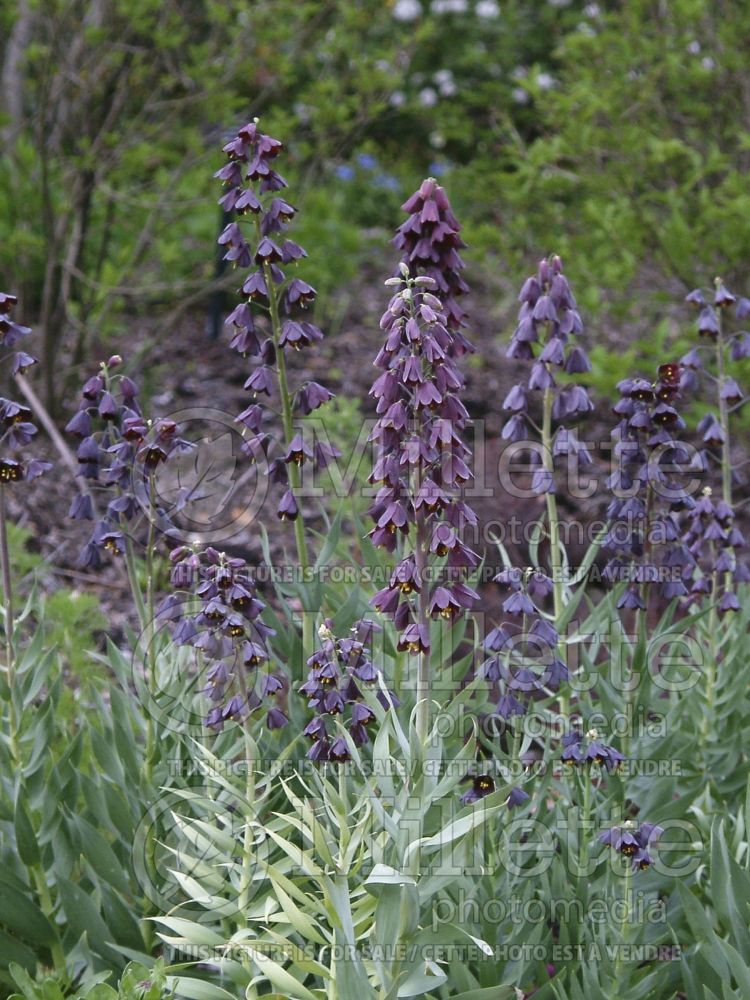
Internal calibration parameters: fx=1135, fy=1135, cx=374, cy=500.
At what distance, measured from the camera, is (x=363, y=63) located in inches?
269

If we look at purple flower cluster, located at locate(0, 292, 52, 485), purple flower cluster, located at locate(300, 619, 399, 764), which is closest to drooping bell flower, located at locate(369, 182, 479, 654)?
purple flower cluster, located at locate(300, 619, 399, 764)

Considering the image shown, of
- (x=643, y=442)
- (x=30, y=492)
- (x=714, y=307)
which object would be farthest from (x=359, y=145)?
(x=643, y=442)

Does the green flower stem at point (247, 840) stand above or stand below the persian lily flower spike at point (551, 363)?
below

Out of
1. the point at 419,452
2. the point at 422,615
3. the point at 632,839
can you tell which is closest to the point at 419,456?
the point at 419,452

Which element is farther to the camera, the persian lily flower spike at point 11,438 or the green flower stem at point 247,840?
the persian lily flower spike at point 11,438

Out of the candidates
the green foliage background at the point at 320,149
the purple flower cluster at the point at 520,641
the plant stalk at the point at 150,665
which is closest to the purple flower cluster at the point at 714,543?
the purple flower cluster at the point at 520,641

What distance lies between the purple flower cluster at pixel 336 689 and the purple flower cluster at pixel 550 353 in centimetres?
79

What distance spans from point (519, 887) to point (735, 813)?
88 cm

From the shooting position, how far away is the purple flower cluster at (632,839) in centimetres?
238

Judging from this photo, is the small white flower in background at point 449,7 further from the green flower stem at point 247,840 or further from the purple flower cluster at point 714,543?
the green flower stem at point 247,840

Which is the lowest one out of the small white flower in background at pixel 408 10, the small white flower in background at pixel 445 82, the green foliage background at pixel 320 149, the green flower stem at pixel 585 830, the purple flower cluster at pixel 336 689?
the green flower stem at pixel 585 830

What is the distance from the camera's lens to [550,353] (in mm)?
2959

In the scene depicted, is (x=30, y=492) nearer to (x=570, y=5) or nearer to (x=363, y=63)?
(x=363, y=63)

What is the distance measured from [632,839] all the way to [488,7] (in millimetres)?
9452
